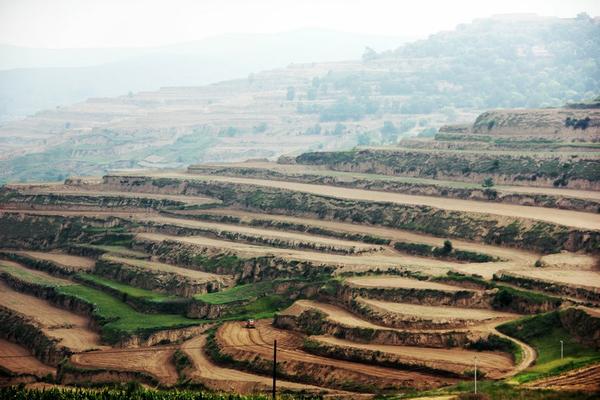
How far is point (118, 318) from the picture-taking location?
85.2 meters

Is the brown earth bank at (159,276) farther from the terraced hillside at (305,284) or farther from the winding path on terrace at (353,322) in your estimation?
the winding path on terrace at (353,322)

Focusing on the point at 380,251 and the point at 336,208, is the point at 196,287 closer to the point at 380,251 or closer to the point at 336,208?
the point at 380,251

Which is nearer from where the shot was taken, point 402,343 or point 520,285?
point 402,343

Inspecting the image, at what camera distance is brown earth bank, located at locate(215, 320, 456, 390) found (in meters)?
64.4

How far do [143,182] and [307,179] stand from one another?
634 inches

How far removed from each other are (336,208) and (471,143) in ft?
76.7

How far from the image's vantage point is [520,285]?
7506 cm

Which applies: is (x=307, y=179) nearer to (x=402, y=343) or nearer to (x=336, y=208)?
(x=336, y=208)

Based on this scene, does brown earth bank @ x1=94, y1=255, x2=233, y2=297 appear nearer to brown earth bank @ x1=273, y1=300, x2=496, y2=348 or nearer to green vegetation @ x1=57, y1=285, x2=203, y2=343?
green vegetation @ x1=57, y1=285, x2=203, y2=343

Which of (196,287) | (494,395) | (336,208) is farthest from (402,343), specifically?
(336,208)

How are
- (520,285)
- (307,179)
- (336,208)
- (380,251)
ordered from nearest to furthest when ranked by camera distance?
(520,285) < (380,251) < (336,208) < (307,179)

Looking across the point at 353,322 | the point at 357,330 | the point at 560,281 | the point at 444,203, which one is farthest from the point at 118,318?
the point at 444,203

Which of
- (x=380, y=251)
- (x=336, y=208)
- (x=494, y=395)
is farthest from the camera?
(x=336, y=208)

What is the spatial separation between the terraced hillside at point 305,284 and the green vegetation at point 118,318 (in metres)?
0.20
